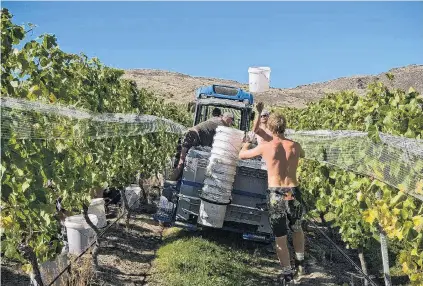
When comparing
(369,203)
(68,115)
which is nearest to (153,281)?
(68,115)

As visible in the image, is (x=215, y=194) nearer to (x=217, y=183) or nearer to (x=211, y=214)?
(x=217, y=183)

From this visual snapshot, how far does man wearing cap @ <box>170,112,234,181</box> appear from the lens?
869 centimetres

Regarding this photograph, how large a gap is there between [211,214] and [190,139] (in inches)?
65.1

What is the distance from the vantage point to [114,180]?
9.12 meters

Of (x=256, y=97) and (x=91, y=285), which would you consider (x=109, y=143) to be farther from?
(x=256, y=97)

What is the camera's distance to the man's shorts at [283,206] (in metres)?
5.52

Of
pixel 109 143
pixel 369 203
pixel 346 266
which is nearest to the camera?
pixel 369 203

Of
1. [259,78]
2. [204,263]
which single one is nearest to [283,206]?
[204,263]

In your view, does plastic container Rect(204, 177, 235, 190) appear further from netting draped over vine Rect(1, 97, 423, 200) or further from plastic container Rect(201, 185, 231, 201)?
netting draped over vine Rect(1, 97, 423, 200)

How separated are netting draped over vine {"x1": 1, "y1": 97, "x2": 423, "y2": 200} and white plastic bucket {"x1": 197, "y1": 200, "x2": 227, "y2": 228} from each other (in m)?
1.55

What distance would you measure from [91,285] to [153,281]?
79 cm

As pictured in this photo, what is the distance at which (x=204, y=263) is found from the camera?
7336mm

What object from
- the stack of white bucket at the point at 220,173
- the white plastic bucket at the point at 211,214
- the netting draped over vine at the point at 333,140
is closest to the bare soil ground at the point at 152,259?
the white plastic bucket at the point at 211,214

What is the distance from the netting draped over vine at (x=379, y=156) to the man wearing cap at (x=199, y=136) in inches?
70.7
